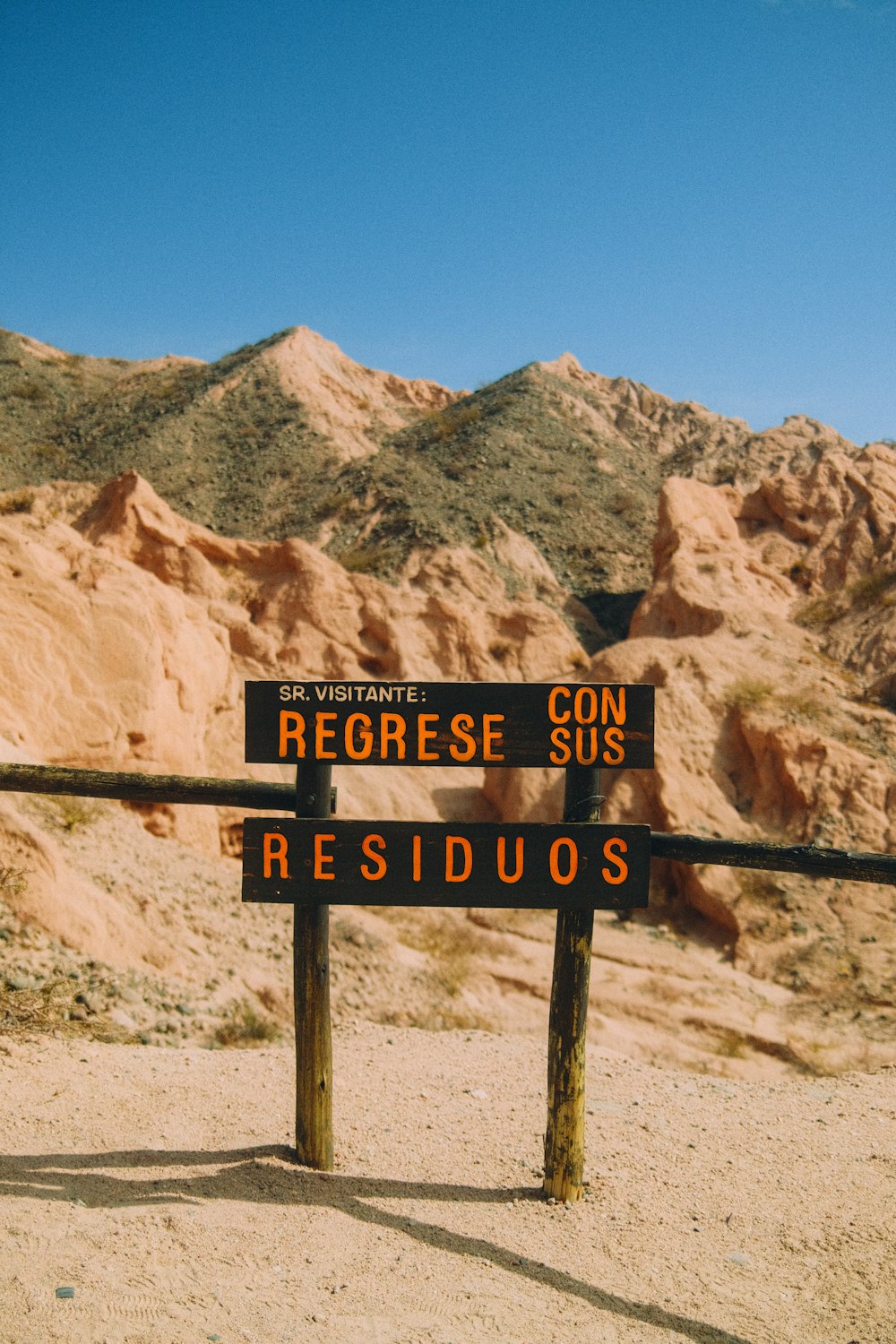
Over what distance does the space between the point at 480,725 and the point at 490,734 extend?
61 mm

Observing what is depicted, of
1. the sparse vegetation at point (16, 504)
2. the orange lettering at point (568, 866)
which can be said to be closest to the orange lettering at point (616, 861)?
the orange lettering at point (568, 866)

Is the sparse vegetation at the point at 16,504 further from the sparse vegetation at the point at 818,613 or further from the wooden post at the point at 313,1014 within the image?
the sparse vegetation at the point at 818,613

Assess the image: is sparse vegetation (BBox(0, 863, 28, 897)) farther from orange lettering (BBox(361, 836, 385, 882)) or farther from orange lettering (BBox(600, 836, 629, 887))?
orange lettering (BBox(600, 836, 629, 887))

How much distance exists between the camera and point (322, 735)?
14.5ft

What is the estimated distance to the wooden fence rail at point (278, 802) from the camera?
4430 millimetres

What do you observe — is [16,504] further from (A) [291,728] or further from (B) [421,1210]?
(B) [421,1210]

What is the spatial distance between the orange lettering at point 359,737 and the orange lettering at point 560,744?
2.72 ft

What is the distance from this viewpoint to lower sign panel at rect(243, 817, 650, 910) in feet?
14.1

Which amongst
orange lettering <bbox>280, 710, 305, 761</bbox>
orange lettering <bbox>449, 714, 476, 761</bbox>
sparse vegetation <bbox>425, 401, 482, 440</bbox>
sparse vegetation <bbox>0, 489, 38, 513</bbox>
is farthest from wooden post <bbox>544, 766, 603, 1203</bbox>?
sparse vegetation <bbox>425, 401, 482, 440</bbox>

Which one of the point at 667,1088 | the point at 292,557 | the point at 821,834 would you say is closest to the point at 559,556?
the point at 292,557

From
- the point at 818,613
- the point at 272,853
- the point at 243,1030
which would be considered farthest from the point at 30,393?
the point at 272,853

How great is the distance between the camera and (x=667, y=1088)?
20.7 feet

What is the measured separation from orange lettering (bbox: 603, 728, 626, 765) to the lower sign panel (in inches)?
12.0

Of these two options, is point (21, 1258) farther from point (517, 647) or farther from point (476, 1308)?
point (517, 647)
